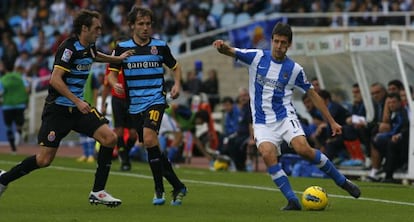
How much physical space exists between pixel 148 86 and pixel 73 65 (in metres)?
1.13

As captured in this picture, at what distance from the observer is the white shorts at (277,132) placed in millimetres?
13516

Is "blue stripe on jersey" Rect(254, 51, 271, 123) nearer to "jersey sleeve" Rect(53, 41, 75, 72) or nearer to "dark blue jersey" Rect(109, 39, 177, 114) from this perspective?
"dark blue jersey" Rect(109, 39, 177, 114)

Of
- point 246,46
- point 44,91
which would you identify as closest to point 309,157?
point 246,46

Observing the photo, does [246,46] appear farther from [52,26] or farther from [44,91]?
[52,26]

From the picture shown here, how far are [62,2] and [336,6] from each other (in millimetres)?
11696

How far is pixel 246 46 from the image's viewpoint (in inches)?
1220

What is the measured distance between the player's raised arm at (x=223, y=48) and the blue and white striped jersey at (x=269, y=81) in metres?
0.17

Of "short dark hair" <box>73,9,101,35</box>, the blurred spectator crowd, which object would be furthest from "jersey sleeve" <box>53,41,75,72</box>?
the blurred spectator crowd

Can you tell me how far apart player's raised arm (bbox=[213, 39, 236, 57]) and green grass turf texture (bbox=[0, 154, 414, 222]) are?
5.69 feet

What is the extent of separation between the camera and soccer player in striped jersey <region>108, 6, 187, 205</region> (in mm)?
14016

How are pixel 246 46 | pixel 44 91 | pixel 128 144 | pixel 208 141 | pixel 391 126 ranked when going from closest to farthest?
pixel 391 126, pixel 128 144, pixel 208 141, pixel 246 46, pixel 44 91

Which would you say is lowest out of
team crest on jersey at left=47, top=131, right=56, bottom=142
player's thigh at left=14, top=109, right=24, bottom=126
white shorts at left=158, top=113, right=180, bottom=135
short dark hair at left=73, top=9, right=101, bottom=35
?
player's thigh at left=14, top=109, right=24, bottom=126

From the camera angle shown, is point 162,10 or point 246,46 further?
point 162,10

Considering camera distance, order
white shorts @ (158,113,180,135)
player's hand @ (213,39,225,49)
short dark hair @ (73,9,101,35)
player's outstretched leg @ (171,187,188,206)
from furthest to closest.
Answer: white shorts @ (158,113,180,135) < player's outstretched leg @ (171,187,188,206) < short dark hair @ (73,9,101,35) < player's hand @ (213,39,225,49)
